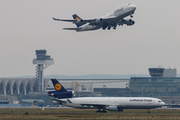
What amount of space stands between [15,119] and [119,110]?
3597 centimetres

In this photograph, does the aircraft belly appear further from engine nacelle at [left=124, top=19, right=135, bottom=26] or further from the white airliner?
the white airliner

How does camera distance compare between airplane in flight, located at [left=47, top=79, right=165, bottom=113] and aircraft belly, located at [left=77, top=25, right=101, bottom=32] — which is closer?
aircraft belly, located at [left=77, top=25, right=101, bottom=32]

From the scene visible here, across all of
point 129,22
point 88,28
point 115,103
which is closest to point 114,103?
point 115,103

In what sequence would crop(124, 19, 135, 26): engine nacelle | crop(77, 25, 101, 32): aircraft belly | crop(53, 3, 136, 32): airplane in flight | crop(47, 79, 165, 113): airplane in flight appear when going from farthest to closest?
crop(47, 79, 165, 113): airplane in flight < crop(77, 25, 101, 32): aircraft belly < crop(124, 19, 135, 26): engine nacelle < crop(53, 3, 136, 32): airplane in flight

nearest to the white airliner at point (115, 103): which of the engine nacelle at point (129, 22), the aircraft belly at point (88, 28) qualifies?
the aircraft belly at point (88, 28)

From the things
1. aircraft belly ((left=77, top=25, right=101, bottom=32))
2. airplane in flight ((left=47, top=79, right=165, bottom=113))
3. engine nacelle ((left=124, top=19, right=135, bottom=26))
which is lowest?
airplane in flight ((left=47, top=79, right=165, bottom=113))

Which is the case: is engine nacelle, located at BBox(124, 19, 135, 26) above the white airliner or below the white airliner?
above

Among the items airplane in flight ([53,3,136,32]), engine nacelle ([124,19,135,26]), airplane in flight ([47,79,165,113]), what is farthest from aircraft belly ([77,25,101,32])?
airplane in flight ([47,79,165,113])

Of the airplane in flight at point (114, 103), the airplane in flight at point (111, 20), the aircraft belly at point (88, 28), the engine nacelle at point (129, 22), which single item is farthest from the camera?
the airplane in flight at point (114, 103)

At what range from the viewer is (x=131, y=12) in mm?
90438

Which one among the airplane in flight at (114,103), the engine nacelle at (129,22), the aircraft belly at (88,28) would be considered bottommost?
the airplane in flight at (114,103)

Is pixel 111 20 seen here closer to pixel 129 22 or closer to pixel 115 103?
pixel 129 22

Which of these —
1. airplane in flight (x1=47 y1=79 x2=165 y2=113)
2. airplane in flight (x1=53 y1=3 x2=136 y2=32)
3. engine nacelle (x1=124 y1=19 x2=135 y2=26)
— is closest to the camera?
airplane in flight (x1=53 y1=3 x2=136 y2=32)

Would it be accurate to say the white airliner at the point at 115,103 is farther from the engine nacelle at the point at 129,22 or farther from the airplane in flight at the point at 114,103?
the engine nacelle at the point at 129,22
